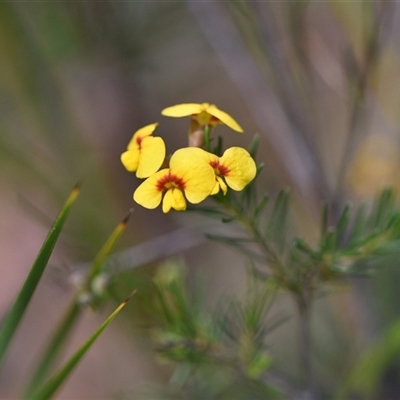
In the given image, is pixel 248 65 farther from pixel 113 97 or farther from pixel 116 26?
pixel 113 97

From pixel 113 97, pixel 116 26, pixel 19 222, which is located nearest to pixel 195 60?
pixel 113 97

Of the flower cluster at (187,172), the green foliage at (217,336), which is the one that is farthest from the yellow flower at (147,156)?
the green foliage at (217,336)

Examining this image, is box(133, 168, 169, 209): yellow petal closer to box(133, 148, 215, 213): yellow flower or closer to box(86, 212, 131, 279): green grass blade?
box(133, 148, 215, 213): yellow flower

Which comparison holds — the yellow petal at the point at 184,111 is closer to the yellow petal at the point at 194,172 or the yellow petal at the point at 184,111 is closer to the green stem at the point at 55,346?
the yellow petal at the point at 194,172

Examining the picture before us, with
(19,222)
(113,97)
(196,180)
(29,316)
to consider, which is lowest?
(29,316)

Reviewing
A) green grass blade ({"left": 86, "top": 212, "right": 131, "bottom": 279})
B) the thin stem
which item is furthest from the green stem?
the thin stem

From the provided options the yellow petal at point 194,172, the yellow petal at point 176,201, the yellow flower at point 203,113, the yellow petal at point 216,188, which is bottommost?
the yellow petal at point 176,201
